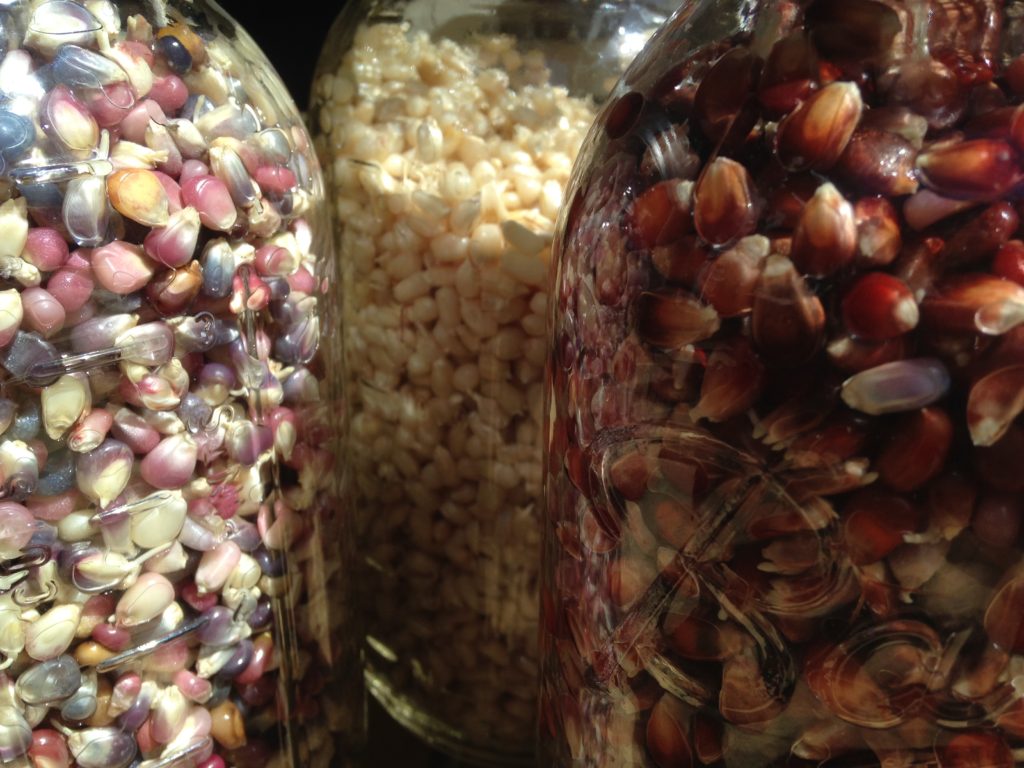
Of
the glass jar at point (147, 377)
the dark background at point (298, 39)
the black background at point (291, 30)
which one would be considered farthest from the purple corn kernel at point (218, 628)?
the black background at point (291, 30)

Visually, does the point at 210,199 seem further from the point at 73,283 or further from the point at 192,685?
the point at 192,685

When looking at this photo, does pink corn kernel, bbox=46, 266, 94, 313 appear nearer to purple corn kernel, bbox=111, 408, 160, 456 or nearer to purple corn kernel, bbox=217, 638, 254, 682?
purple corn kernel, bbox=111, 408, 160, 456

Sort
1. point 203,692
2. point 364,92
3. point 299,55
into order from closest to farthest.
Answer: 1. point 203,692
2. point 364,92
3. point 299,55

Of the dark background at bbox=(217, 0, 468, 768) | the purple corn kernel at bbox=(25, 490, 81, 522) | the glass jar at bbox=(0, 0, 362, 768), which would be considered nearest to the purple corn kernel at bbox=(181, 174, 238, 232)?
the glass jar at bbox=(0, 0, 362, 768)

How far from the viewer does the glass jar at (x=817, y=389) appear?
10.2 inches

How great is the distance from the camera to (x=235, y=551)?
0.40 metres

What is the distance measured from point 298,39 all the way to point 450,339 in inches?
13.9

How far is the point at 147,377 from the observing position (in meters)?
0.35

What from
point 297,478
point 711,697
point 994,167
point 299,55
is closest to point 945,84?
point 994,167

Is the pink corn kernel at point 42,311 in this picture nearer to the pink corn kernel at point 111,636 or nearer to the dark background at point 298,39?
the pink corn kernel at point 111,636

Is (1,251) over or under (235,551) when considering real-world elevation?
over

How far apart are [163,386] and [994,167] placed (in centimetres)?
28

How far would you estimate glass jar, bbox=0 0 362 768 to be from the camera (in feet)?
1.07

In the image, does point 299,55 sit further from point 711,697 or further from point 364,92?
point 711,697
